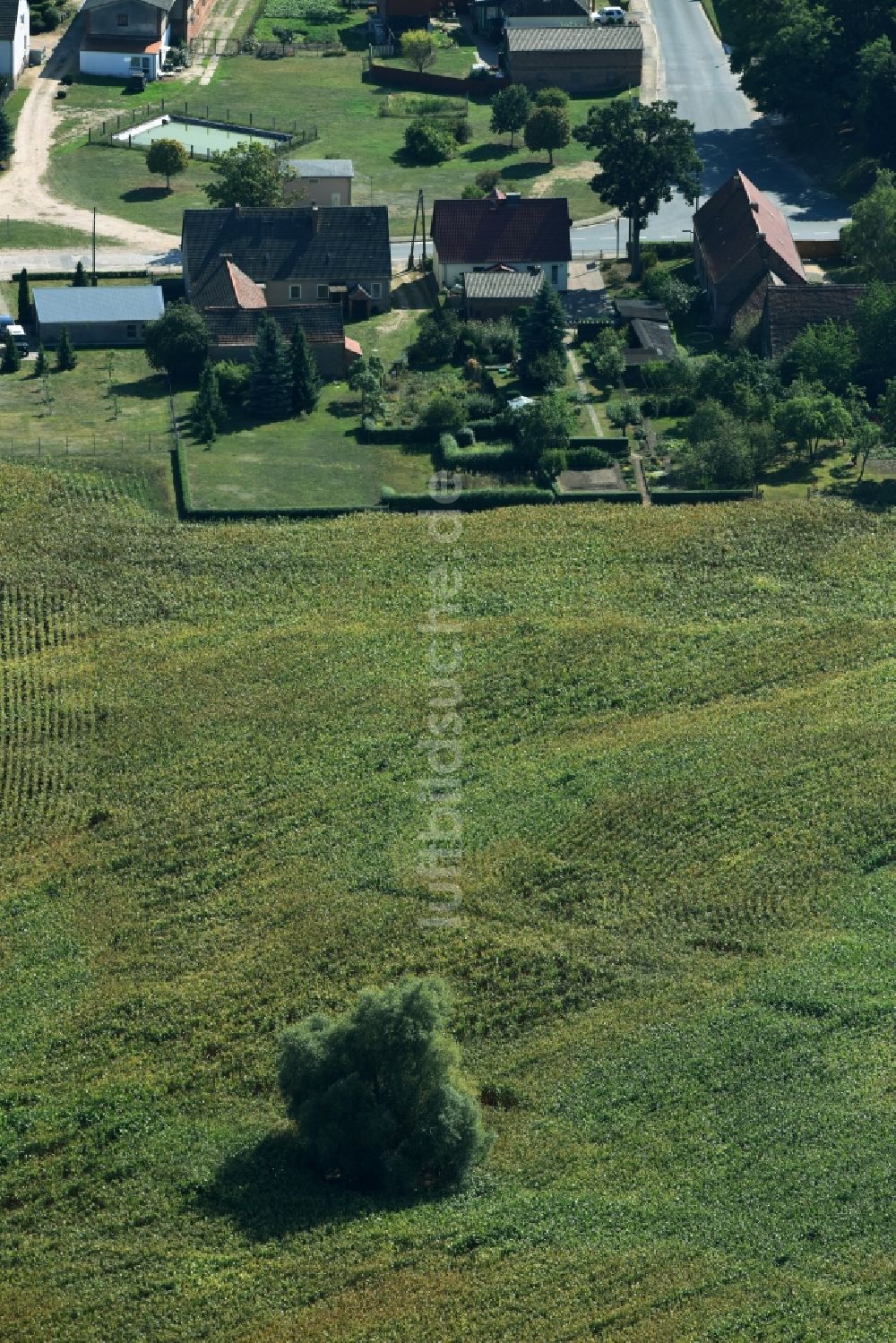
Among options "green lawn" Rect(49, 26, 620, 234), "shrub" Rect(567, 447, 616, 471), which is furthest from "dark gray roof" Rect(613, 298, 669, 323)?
"green lawn" Rect(49, 26, 620, 234)

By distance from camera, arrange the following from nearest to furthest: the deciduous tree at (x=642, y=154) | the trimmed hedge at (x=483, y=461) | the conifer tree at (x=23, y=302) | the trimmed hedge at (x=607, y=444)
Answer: the trimmed hedge at (x=483, y=461)
the trimmed hedge at (x=607, y=444)
the conifer tree at (x=23, y=302)
the deciduous tree at (x=642, y=154)

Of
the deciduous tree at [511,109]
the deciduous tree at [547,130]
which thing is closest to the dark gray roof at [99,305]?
the deciduous tree at [547,130]

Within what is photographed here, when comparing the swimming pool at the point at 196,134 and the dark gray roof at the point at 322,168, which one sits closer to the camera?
the dark gray roof at the point at 322,168

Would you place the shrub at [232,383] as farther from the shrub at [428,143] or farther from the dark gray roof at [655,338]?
the shrub at [428,143]

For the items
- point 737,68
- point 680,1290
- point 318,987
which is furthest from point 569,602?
point 737,68

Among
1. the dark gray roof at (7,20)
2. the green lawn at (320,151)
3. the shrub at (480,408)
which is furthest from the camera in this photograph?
the dark gray roof at (7,20)

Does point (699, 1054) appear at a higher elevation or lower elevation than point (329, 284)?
lower

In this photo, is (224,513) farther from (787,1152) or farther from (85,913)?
(787,1152)
